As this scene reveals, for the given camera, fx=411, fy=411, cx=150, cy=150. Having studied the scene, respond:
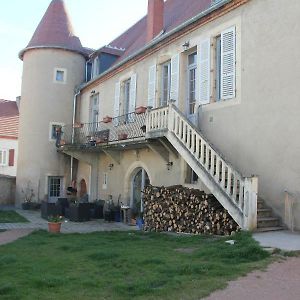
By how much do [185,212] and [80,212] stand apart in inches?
242

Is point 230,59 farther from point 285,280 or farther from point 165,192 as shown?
point 285,280

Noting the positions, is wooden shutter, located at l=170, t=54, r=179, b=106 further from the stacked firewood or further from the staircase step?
the staircase step

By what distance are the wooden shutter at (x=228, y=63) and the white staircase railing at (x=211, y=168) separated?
52.8 inches

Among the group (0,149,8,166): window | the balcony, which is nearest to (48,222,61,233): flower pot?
the balcony

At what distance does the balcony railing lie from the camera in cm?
1379

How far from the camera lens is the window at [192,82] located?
12.2 m

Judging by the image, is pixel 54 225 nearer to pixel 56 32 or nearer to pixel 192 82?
pixel 192 82

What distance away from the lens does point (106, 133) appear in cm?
1598

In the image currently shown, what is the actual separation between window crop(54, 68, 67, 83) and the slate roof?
1238cm

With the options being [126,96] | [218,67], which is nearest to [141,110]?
[218,67]

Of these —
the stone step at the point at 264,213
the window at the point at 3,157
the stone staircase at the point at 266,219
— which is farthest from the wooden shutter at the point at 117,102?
the window at the point at 3,157

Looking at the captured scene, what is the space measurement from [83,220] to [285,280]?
432 inches

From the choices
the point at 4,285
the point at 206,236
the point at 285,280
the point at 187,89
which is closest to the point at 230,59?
the point at 187,89

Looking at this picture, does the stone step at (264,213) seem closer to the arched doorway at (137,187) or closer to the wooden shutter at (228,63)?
the wooden shutter at (228,63)
